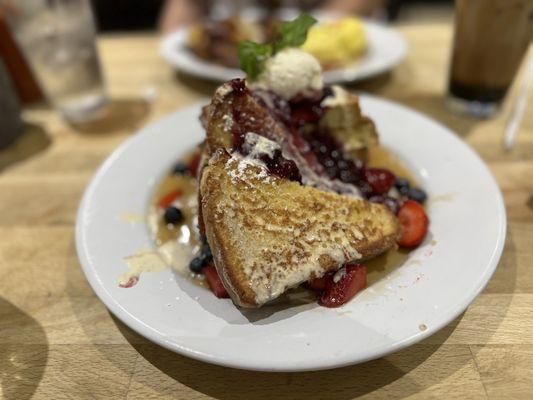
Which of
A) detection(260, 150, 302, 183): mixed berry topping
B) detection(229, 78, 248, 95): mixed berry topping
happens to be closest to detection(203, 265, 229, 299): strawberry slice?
detection(260, 150, 302, 183): mixed berry topping

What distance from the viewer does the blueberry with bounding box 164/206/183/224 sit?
1.92 metres

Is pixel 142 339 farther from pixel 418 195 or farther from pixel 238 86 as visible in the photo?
pixel 418 195

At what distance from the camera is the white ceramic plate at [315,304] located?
125cm

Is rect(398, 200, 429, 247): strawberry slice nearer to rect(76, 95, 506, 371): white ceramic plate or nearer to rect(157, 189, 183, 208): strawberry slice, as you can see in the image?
rect(76, 95, 506, 371): white ceramic plate

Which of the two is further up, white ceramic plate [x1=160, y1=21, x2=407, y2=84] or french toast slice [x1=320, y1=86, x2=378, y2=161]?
french toast slice [x1=320, y1=86, x2=378, y2=161]

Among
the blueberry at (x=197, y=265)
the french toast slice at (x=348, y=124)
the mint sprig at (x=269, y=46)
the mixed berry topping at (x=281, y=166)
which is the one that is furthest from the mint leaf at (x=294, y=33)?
the blueberry at (x=197, y=265)

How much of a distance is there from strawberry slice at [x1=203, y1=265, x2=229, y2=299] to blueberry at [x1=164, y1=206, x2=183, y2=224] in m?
0.35

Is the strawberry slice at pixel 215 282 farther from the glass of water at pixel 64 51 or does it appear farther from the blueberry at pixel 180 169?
the glass of water at pixel 64 51

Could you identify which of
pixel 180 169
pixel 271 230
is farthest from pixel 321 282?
pixel 180 169

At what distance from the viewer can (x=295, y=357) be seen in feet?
4.02

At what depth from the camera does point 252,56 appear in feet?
6.29

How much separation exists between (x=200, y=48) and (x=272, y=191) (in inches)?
84.6

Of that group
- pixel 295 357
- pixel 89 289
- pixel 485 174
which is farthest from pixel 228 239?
pixel 485 174

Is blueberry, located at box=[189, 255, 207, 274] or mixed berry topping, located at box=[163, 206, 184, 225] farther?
mixed berry topping, located at box=[163, 206, 184, 225]
